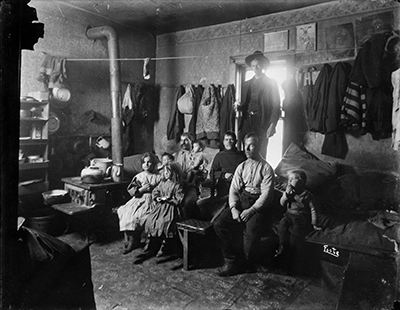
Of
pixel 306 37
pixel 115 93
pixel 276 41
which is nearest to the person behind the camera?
pixel 115 93

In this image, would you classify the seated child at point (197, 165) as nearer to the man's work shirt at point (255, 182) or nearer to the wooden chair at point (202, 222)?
the wooden chair at point (202, 222)

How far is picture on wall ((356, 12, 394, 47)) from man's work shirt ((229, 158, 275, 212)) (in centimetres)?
109

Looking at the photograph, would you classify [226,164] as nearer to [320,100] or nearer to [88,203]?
[320,100]

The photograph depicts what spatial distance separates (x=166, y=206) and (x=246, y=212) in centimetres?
62

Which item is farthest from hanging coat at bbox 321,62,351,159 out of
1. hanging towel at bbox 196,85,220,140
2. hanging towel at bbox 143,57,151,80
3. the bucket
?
the bucket

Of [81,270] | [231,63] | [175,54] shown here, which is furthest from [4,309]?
[231,63]

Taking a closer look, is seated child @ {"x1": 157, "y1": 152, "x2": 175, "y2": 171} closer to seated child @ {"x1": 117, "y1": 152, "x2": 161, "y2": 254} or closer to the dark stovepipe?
seated child @ {"x1": 117, "y1": 152, "x2": 161, "y2": 254}

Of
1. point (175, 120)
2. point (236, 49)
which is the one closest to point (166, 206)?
point (175, 120)

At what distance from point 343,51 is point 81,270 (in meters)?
2.38

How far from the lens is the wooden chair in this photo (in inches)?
85.2

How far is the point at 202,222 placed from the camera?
2.22m

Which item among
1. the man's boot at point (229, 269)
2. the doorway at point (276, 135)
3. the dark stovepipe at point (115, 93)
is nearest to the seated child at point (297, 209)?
the doorway at point (276, 135)

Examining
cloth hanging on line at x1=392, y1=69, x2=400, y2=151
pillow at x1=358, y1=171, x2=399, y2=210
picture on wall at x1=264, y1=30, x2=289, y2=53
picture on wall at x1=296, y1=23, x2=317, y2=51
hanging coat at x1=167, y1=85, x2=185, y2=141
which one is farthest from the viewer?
picture on wall at x1=264, y1=30, x2=289, y2=53

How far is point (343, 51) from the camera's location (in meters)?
2.25
